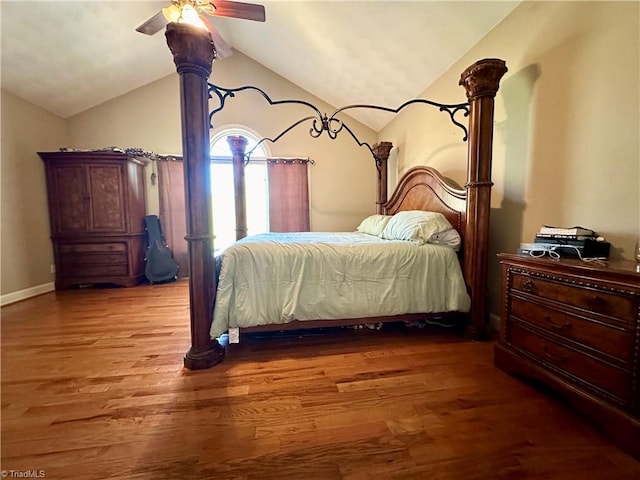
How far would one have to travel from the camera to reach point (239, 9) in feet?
7.91

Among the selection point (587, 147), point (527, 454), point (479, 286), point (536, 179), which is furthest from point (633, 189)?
point (527, 454)

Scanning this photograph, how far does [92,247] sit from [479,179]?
15.3 ft

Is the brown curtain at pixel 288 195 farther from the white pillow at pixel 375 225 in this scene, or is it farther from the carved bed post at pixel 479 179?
the carved bed post at pixel 479 179

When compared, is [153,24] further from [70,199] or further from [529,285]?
[529,285]

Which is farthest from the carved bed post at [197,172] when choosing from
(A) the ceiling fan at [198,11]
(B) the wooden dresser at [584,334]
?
(B) the wooden dresser at [584,334]

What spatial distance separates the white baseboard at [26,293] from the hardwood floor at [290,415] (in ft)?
5.14

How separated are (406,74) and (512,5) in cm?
120

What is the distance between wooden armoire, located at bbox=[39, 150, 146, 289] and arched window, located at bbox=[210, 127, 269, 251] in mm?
1165

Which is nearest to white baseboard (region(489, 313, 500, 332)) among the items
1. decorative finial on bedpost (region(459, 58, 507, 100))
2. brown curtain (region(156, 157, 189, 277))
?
decorative finial on bedpost (region(459, 58, 507, 100))

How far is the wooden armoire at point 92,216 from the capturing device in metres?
3.74

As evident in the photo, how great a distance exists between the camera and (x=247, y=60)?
14.8ft

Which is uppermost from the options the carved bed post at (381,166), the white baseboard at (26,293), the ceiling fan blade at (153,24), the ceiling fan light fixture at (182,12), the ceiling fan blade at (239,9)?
the ceiling fan blade at (239,9)

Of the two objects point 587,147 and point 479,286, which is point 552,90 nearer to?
point 587,147

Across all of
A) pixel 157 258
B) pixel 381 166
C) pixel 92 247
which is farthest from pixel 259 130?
pixel 92 247
